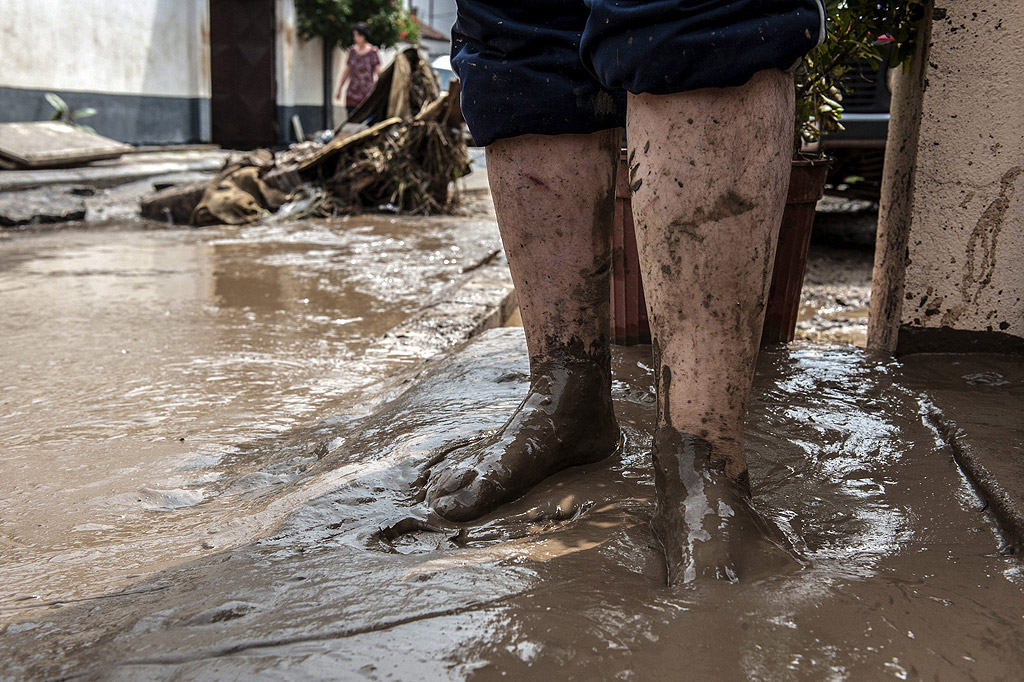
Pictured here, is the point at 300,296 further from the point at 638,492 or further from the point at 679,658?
the point at 679,658

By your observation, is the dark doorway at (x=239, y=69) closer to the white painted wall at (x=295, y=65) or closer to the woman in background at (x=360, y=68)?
the white painted wall at (x=295, y=65)

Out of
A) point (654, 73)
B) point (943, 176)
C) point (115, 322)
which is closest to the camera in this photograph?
point (654, 73)

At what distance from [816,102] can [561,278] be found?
53.1 inches

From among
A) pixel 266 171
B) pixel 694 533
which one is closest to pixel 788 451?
pixel 694 533

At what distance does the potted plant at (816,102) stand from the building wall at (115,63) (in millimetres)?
10697

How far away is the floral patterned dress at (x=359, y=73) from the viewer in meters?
12.5

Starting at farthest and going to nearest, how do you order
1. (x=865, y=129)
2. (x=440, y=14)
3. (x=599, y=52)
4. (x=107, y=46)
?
1. (x=440, y=14)
2. (x=107, y=46)
3. (x=865, y=129)
4. (x=599, y=52)

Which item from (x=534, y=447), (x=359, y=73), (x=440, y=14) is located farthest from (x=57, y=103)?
(x=440, y=14)

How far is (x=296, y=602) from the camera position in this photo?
907 mm

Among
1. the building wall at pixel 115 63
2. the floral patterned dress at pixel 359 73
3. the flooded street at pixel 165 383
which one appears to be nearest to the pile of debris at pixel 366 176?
the flooded street at pixel 165 383

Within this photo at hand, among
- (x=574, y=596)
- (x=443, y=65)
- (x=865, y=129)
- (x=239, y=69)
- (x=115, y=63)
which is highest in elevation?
(x=443, y=65)

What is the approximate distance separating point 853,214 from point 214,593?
20.8 feet

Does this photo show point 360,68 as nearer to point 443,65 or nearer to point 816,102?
point 443,65

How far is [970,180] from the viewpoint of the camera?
6.06 feet
